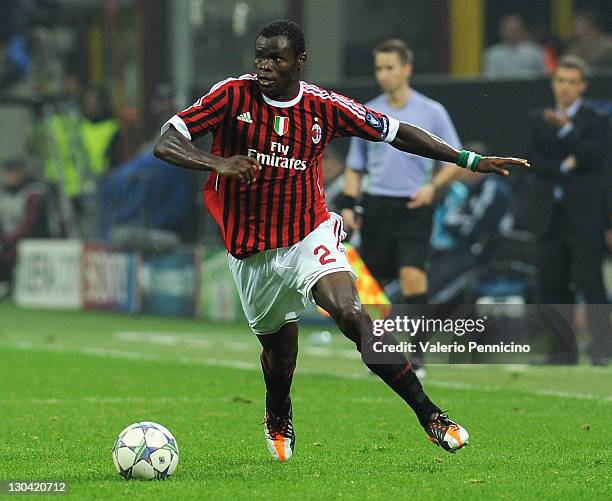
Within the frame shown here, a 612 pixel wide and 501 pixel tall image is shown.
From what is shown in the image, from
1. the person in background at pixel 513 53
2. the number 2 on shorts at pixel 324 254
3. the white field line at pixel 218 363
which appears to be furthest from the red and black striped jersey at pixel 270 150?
the person in background at pixel 513 53

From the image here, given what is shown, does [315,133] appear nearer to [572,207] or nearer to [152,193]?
[572,207]

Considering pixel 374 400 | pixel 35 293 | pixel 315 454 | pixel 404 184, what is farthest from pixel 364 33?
pixel 315 454

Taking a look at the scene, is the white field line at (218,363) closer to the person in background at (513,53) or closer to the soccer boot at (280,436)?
the soccer boot at (280,436)

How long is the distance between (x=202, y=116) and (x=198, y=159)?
17.1 inches

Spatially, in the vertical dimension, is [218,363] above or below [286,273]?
below

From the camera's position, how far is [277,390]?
25.5 feet

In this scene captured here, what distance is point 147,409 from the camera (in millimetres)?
9797

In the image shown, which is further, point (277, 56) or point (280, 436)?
point (280, 436)

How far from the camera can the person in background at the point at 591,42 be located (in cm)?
1631

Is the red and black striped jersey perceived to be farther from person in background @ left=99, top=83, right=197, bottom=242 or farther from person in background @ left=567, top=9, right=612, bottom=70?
person in background @ left=99, top=83, right=197, bottom=242

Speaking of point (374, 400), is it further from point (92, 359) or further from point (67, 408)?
point (92, 359)

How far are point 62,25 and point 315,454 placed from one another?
17.9m

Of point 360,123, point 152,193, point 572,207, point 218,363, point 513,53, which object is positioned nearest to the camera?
point 360,123

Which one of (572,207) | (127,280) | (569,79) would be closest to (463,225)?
(572,207)
